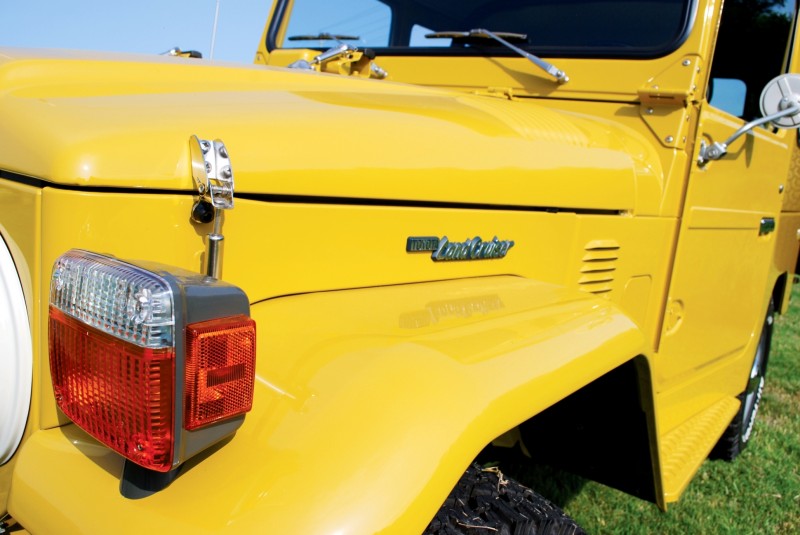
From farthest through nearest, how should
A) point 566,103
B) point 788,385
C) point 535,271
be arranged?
→ 1. point 788,385
2. point 566,103
3. point 535,271

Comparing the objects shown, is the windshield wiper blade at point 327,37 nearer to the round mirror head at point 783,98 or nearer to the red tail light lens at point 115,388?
the round mirror head at point 783,98

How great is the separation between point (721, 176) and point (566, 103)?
61 centimetres

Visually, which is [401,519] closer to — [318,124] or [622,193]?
[318,124]

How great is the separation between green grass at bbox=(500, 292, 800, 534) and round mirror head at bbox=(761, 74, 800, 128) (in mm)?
1496

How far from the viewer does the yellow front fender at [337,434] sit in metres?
0.92

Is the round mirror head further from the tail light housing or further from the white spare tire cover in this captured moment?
the white spare tire cover

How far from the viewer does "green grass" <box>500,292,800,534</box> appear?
2.71 metres

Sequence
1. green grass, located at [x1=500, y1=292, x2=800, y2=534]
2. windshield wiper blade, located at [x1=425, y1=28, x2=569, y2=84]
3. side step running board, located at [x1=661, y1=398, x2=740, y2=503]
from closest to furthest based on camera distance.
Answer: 1. side step running board, located at [x1=661, y1=398, x2=740, y2=503]
2. windshield wiper blade, located at [x1=425, y1=28, x2=569, y2=84]
3. green grass, located at [x1=500, y1=292, x2=800, y2=534]

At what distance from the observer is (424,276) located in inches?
60.6

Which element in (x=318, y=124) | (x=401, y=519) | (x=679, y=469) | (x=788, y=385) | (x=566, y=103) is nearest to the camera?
(x=401, y=519)

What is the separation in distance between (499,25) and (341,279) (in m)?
1.51

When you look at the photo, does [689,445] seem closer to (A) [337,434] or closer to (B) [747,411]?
(B) [747,411]

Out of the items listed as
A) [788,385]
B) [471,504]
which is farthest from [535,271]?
[788,385]

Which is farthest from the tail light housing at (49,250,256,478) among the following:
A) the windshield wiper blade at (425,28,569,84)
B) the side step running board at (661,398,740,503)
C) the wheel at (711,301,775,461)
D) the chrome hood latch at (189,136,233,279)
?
the wheel at (711,301,775,461)
